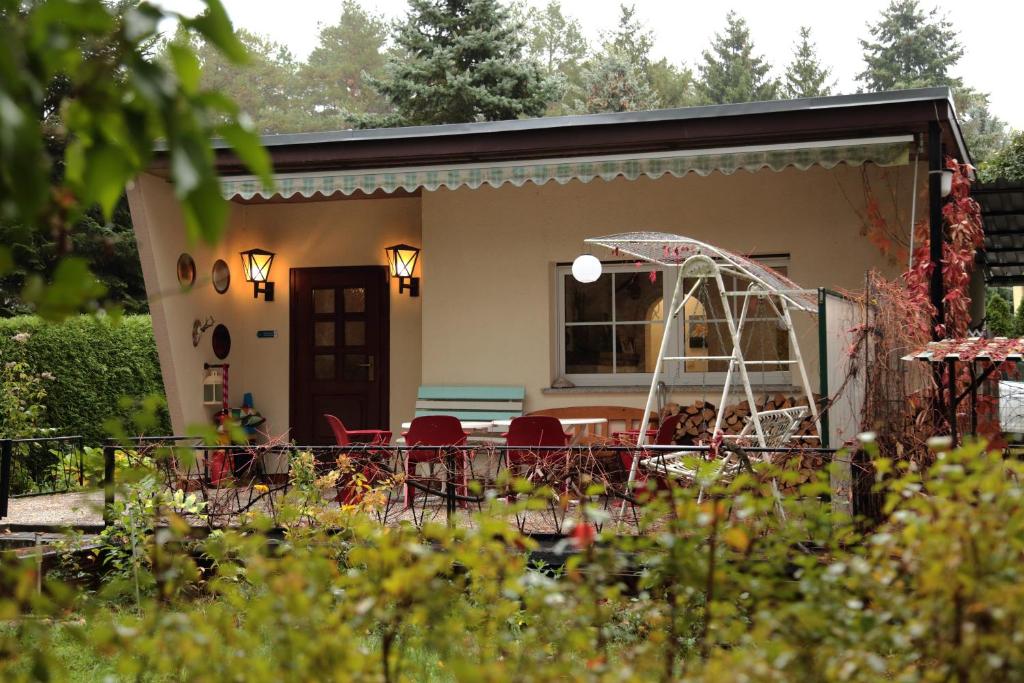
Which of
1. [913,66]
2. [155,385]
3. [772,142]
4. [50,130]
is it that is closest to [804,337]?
[772,142]

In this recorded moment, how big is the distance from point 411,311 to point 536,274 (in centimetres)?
185

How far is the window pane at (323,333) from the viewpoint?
11.8 meters

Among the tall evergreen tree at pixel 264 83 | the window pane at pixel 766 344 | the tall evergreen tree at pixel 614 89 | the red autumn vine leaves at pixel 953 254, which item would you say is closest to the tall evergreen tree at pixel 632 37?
the tall evergreen tree at pixel 614 89

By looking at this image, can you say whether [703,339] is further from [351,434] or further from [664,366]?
[351,434]

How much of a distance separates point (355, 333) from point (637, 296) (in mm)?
3343

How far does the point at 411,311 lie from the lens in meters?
11.4

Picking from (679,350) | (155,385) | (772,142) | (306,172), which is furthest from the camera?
(155,385)

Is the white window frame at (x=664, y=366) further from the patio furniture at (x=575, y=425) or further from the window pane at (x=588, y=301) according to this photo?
the patio furniture at (x=575, y=425)

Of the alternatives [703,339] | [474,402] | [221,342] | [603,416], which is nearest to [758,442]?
[603,416]

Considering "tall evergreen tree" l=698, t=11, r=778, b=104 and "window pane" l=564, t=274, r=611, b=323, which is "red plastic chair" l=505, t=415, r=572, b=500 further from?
"tall evergreen tree" l=698, t=11, r=778, b=104

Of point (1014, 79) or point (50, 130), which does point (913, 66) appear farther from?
point (50, 130)

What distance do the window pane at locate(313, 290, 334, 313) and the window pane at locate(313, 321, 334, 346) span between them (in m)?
0.14

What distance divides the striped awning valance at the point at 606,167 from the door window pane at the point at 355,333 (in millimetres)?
2515

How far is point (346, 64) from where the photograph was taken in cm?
3900
